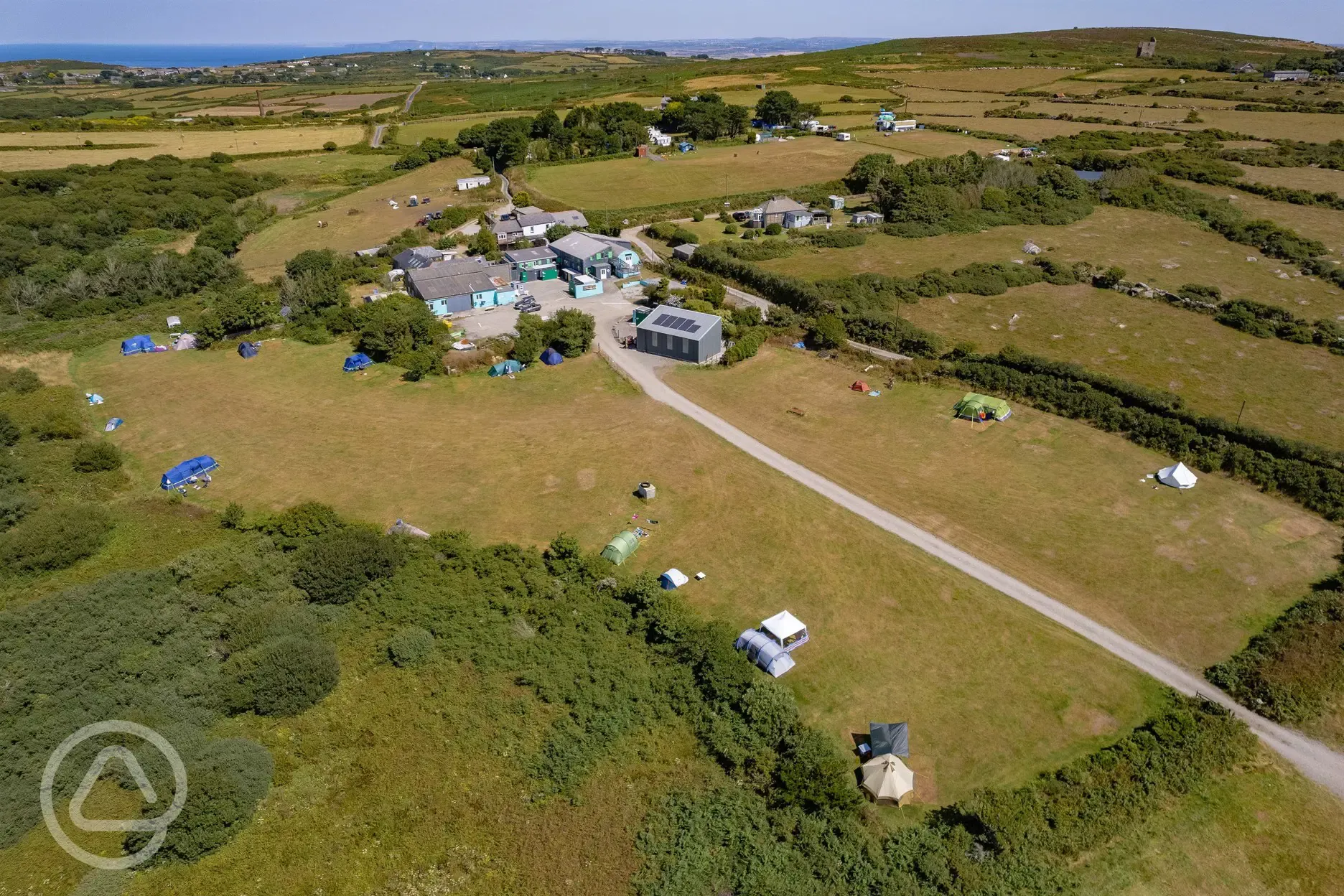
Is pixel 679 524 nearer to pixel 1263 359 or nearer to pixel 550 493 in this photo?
pixel 550 493

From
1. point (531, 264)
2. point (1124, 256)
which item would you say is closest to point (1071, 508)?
point (1124, 256)

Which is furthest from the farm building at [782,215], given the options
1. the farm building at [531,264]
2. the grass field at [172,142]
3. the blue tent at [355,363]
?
the grass field at [172,142]

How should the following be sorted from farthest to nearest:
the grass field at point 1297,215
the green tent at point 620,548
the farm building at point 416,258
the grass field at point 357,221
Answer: the grass field at point 357,221
the grass field at point 1297,215
the farm building at point 416,258
the green tent at point 620,548

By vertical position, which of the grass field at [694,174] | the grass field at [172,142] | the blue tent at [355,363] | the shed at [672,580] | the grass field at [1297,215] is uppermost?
the grass field at [172,142]

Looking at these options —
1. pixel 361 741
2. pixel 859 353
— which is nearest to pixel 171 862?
pixel 361 741

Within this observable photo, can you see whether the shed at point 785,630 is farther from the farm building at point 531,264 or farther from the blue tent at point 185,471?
the farm building at point 531,264

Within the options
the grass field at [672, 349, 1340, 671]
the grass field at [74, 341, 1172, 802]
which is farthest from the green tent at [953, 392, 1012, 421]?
the grass field at [74, 341, 1172, 802]

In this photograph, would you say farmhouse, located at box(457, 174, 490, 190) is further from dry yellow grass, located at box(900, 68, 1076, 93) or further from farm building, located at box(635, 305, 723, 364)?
dry yellow grass, located at box(900, 68, 1076, 93)
